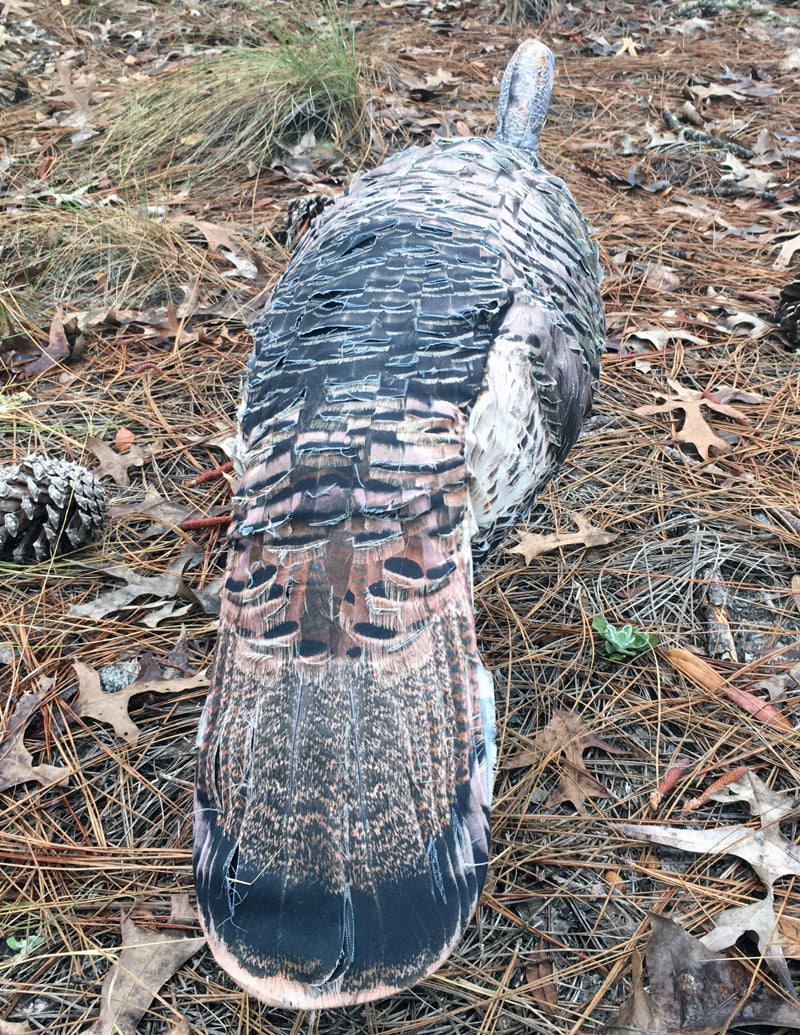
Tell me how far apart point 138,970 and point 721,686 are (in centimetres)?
174

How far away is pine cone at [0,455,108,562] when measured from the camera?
2.67m

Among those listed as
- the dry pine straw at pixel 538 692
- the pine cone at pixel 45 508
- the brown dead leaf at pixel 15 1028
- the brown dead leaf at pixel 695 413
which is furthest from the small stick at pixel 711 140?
the brown dead leaf at pixel 15 1028

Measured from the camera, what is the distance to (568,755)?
2.22 metres

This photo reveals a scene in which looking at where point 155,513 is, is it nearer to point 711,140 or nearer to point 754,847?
point 754,847

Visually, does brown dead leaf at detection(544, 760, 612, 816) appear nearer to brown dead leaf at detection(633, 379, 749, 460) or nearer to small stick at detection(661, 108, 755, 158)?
brown dead leaf at detection(633, 379, 749, 460)

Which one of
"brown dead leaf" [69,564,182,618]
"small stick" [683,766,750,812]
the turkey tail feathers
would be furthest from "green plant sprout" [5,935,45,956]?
"small stick" [683,766,750,812]

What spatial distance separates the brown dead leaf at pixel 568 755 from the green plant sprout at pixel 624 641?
30cm

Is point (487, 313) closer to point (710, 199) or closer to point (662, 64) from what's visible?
point (710, 199)

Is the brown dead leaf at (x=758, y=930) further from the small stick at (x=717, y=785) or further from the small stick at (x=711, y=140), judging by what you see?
the small stick at (x=711, y=140)

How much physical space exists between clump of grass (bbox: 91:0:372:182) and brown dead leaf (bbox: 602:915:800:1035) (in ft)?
15.6

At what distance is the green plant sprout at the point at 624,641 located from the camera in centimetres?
252

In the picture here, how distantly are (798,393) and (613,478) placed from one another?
0.98 m

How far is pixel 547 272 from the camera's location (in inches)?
78.8

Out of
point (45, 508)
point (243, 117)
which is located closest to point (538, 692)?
point (45, 508)
